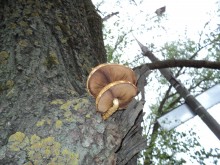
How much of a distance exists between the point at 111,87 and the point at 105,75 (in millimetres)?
114

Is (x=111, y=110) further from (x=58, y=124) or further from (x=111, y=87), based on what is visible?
(x=58, y=124)

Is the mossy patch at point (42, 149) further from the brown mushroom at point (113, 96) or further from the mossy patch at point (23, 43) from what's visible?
the mossy patch at point (23, 43)

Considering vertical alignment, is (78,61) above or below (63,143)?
above

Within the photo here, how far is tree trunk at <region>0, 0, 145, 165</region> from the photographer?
121 cm

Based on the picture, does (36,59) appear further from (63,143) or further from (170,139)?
(170,139)

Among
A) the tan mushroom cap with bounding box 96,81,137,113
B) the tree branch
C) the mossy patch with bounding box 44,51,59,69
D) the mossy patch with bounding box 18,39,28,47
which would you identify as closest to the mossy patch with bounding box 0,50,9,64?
the mossy patch with bounding box 18,39,28,47

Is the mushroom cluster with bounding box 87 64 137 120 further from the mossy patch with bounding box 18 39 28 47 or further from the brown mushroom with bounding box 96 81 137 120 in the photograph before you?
the mossy patch with bounding box 18 39 28 47

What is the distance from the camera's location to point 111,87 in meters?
1.26

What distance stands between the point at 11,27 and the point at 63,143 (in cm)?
117

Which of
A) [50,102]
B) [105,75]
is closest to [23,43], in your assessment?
[50,102]

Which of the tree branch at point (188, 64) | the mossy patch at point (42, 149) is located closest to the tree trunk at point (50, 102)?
the mossy patch at point (42, 149)

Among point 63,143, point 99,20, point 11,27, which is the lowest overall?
point 63,143

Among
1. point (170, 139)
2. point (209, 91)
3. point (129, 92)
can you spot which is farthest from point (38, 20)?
point (170, 139)

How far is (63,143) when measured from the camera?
1223mm
